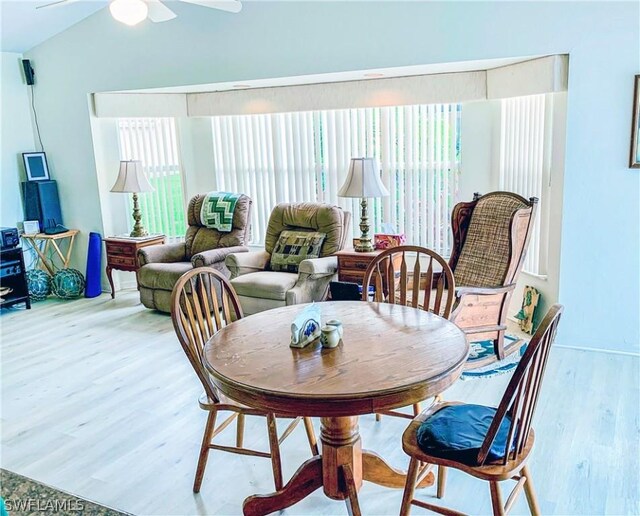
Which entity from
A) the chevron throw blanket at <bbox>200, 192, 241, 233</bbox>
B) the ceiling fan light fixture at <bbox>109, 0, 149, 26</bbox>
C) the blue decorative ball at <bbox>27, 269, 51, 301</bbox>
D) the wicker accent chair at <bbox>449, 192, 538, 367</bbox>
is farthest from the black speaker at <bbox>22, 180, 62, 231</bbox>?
the wicker accent chair at <bbox>449, 192, 538, 367</bbox>

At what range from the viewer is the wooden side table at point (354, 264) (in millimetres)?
4387

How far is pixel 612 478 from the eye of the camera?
2.52m

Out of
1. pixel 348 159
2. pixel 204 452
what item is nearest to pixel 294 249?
pixel 348 159

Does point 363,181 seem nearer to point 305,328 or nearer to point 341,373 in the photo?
point 305,328

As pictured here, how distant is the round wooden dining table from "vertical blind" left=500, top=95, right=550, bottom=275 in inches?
84.9

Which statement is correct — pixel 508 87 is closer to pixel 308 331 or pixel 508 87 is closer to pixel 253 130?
pixel 253 130

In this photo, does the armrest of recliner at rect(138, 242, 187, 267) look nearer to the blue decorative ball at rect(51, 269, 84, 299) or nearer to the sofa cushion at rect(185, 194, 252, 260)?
the sofa cushion at rect(185, 194, 252, 260)

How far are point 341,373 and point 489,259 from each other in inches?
89.3

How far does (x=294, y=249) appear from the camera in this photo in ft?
15.9

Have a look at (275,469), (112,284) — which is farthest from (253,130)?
(275,469)

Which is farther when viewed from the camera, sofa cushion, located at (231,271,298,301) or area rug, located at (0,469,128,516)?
sofa cushion, located at (231,271,298,301)

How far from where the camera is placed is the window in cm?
606

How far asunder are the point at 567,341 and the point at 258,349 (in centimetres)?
271

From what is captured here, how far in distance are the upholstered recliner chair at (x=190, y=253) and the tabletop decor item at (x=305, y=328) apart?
9.26 feet
